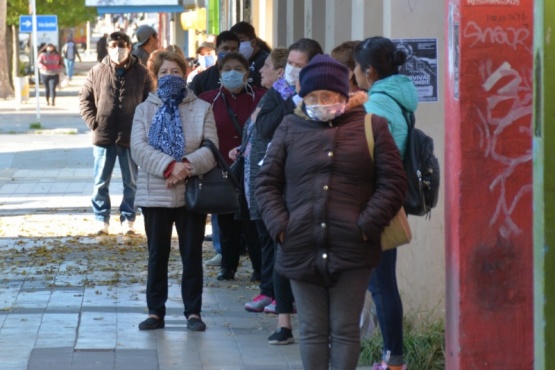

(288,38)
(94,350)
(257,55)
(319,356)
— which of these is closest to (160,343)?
(94,350)

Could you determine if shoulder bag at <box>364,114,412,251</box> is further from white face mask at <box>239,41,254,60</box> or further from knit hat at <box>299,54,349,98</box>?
white face mask at <box>239,41,254,60</box>

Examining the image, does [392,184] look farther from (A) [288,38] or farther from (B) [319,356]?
(A) [288,38]

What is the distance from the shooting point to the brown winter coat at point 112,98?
12461 mm

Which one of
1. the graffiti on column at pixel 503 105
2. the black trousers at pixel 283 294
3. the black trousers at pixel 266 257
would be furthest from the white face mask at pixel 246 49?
the graffiti on column at pixel 503 105

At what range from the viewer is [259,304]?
884cm

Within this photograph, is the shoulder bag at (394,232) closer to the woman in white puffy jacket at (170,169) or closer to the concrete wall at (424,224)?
the concrete wall at (424,224)

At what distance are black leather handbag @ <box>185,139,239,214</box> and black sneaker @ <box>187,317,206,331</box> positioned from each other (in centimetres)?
74

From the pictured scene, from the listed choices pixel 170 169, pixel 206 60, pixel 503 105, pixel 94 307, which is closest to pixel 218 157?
pixel 170 169

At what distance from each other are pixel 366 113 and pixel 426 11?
2.01 metres

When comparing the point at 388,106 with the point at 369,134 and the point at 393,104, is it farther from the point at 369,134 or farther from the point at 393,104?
the point at 369,134

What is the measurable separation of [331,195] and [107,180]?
301 inches

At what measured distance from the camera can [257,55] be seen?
1127cm

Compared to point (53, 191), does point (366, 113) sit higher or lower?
higher

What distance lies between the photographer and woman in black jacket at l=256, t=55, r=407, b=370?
5645 millimetres
